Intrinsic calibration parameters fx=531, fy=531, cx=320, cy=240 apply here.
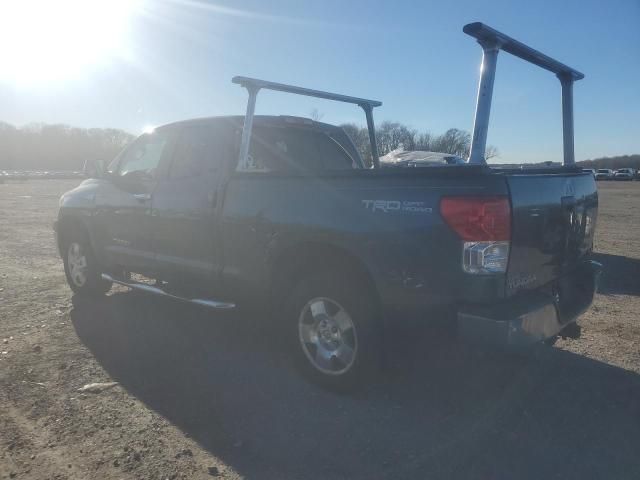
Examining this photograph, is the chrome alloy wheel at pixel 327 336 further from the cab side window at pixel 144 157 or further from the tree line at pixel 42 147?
the tree line at pixel 42 147

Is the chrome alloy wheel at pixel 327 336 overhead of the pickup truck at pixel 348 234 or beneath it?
beneath

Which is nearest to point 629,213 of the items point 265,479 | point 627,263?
point 627,263

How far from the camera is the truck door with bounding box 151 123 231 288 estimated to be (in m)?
4.57

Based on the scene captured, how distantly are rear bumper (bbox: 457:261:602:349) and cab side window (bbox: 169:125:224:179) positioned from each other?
2.71 meters

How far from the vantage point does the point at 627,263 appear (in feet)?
28.4

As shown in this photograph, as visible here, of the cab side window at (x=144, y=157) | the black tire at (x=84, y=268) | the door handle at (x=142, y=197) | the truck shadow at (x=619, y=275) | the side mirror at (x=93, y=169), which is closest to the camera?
the door handle at (x=142, y=197)

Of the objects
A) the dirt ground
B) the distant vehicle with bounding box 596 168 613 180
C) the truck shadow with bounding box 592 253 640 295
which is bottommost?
the dirt ground

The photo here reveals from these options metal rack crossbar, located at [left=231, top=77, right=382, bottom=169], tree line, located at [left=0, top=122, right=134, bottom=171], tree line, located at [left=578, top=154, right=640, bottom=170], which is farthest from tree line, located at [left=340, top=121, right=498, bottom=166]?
tree line, located at [left=578, top=154, right=640, bottom=170]

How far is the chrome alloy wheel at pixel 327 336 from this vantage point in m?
3.63

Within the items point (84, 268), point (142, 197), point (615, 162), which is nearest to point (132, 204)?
point (142, 197)

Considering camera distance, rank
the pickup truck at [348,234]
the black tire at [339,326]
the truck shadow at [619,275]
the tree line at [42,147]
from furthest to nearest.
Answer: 1. the tree line at [42,147]
2. the truck shadow at [619,275]
3. the black tire at [339,326]
4. the pickup truck at [348,234]

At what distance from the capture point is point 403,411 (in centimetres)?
360

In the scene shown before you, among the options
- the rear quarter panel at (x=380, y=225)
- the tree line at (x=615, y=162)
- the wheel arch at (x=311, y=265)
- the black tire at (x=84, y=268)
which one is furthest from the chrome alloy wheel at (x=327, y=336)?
the tree line at (x=615, y=162)

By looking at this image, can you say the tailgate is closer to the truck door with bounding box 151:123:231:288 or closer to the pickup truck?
the pickup truck
